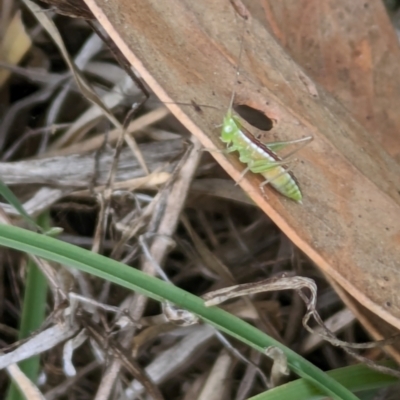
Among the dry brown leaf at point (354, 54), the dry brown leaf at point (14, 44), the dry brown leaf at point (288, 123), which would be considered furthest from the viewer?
the dry brown leaf at point (14, 44)

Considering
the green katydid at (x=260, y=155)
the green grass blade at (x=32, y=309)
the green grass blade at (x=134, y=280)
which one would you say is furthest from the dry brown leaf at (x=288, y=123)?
the green grass blade at (x=32, y=309)

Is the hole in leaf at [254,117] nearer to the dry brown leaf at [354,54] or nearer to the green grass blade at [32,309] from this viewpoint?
the dry brown leaf at [354,54]

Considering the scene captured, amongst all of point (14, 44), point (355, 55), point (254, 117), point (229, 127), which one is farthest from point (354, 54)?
point (14, 44)

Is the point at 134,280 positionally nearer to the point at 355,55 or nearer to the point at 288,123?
the point at 288,123

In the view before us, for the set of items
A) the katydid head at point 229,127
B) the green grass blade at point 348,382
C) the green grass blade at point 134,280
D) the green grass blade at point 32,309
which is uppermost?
the katydid head at point 229,127

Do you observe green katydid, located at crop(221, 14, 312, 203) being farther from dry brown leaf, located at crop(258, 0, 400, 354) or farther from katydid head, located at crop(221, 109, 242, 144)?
dry brown leaf, located at crop(258, 0, 400, 354)

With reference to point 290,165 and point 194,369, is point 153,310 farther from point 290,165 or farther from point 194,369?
point 290,165

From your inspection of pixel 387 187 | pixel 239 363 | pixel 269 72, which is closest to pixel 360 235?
pixel 387 187
